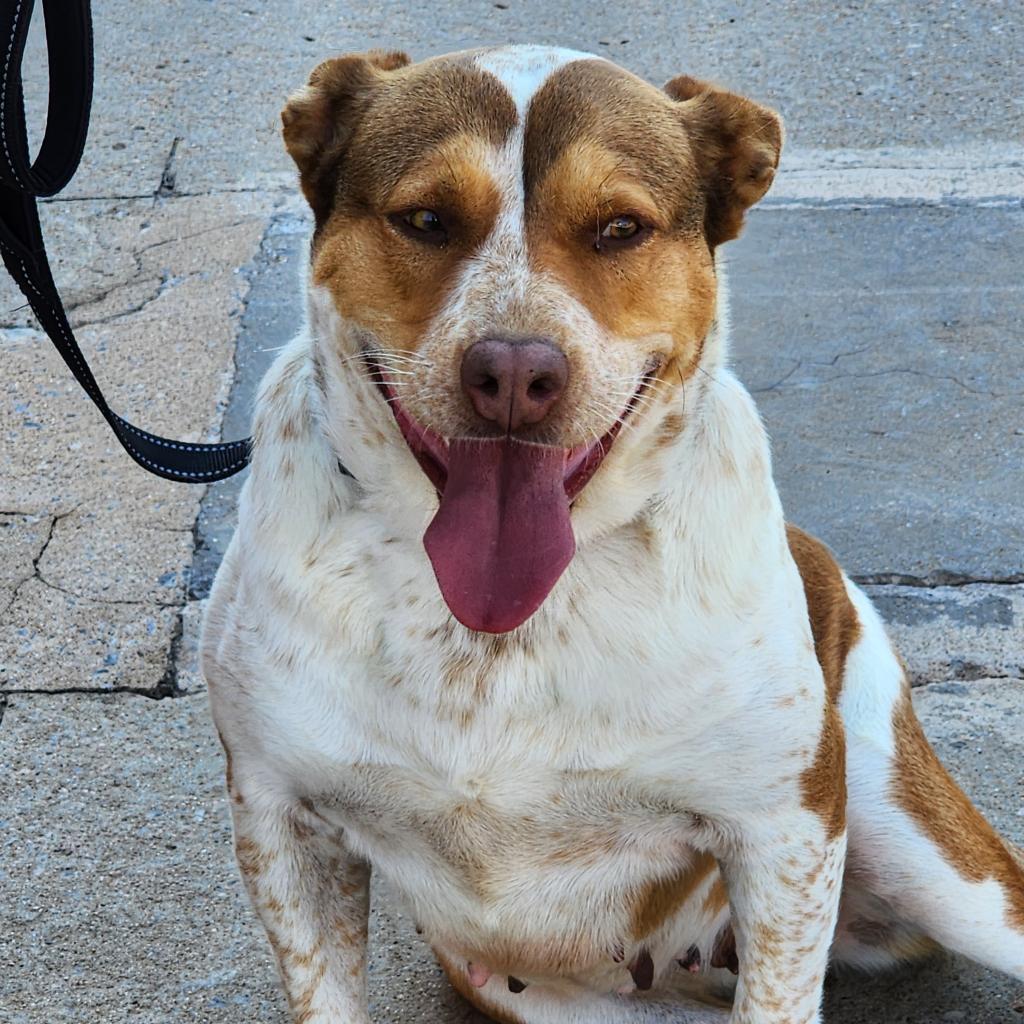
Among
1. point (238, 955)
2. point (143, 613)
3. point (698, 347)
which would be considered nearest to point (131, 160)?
point (143, 613)

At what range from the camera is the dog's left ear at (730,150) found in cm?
250

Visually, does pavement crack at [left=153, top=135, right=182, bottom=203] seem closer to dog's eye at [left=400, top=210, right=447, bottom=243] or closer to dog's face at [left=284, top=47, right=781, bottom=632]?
dog's face at [left=284, top=47, right=781, bottom=632]

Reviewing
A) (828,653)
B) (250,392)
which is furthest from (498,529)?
(250,392)

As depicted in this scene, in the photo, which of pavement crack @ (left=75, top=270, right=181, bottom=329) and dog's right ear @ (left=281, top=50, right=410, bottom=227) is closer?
dog's right ear @ (left=281, top=50, right=410, bottom=227)

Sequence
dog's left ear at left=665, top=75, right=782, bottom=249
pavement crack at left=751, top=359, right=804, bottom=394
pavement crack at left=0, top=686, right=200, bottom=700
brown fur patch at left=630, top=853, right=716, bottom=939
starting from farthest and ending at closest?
pavement crack at left=751, top=359, right=804, bottom=394
pavement crack at left=0, top=686, right=200, bottom=700
brown fur patch at left=630, top=853, right=716, bottom=939
dog's left ear at left=665, top=75, right=782, bottom=249

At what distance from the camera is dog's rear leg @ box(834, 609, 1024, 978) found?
9.37 feet

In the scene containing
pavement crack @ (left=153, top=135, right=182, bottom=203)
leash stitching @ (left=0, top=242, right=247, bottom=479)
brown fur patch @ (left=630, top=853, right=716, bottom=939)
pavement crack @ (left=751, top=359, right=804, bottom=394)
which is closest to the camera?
brown fur patch @ (left=630, top=853, right=716, bottom=939)

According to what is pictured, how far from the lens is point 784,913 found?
2510mm

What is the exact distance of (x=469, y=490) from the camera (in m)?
2.27

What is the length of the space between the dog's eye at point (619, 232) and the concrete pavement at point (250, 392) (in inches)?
60.1

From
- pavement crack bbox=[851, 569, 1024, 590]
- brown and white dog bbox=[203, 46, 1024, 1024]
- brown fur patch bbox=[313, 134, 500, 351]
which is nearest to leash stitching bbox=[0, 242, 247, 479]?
brown and white dog bbox=[203, 46, 1024, 1024]

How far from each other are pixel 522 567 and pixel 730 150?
0.76 m

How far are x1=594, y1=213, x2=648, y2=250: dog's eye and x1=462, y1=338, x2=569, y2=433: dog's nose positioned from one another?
256 millimetres

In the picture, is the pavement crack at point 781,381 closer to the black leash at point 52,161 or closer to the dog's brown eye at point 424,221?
the black leash at point 52,161
